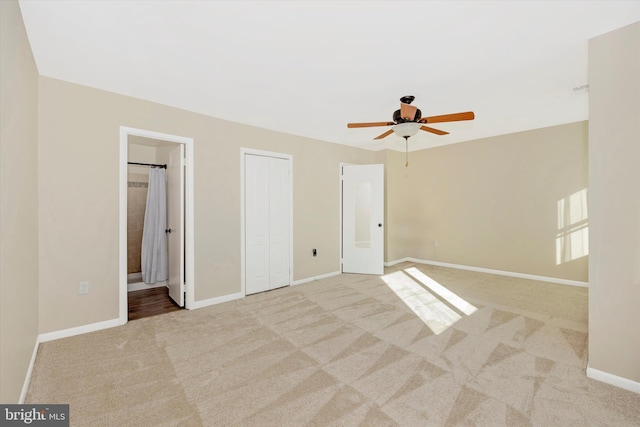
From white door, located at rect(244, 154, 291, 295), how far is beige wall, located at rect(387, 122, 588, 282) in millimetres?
2475

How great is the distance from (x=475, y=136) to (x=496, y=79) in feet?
8.45

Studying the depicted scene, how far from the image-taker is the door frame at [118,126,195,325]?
295cm

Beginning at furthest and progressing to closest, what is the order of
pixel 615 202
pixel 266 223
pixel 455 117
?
pixel 266 223 < pixel 455 117 < pixel 615 202

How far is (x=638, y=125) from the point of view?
72.6 inches

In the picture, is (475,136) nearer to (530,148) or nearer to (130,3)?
(530,148)

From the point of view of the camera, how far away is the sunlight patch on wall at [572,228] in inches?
164

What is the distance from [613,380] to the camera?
6.39ft

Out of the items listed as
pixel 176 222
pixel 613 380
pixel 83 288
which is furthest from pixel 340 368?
pixel 176 222

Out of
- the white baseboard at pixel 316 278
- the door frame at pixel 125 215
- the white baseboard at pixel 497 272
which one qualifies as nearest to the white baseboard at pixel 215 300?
the door frame at pixel 125 215

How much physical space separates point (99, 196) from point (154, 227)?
1612 millimetres

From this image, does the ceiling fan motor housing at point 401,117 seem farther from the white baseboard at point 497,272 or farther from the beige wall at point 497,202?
the white baseboard at point 497,272

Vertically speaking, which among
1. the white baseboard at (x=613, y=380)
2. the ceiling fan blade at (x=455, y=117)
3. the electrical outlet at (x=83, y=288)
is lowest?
the white baseboard at (x=613, y=380)

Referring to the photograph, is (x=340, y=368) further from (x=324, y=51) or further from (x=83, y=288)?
(x=83, y=288)

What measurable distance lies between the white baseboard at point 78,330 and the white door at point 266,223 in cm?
159
